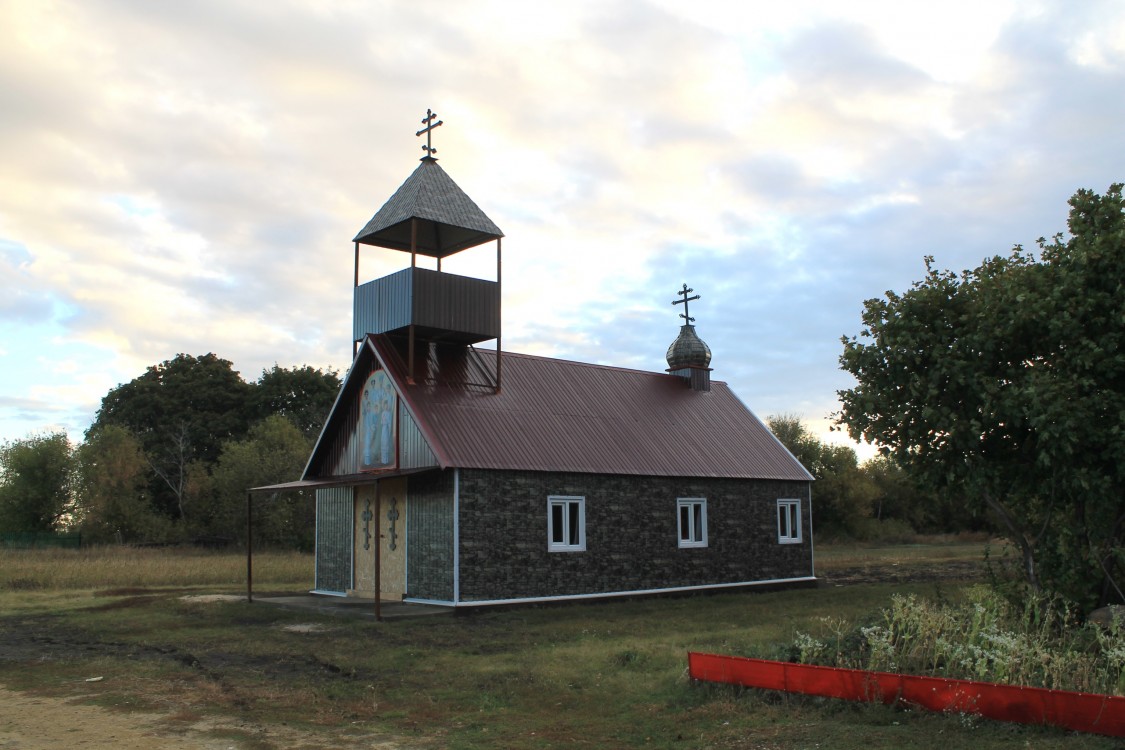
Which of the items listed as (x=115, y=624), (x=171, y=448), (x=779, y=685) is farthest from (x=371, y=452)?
(x=171, y=448)

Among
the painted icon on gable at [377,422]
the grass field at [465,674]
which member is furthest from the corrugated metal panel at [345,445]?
the grass field at [465,674]

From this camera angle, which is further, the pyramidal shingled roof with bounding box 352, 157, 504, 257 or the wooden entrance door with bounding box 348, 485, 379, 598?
the wooden entrance door with bounding box 348, 485, 379, 598

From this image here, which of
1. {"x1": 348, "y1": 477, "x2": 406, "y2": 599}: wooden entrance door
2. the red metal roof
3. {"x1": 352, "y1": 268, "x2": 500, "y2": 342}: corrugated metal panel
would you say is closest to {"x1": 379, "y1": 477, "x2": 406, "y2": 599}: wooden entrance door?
{"x1": 348, "y1": 477, "x2": 406, "y2": 599}: wooden entrance door

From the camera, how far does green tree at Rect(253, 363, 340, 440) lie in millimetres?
58062

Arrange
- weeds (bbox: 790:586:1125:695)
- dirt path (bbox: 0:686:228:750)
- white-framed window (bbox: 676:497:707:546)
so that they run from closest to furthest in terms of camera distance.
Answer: dirt path (bbox: 0:686:228:750), weeds (bbox: 790:586:1125:695), white-framed window (bbox: 676:497:707:546)

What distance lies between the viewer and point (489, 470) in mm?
19672

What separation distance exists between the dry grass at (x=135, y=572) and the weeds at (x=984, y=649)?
63.8ft

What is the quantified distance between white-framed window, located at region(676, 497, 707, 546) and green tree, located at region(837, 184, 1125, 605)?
1073 centimetres

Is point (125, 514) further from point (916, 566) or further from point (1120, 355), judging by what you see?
point (1120, 355)

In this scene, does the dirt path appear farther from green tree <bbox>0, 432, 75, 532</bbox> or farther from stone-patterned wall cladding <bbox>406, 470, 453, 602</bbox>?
green tree <bbox>0, 432, 75, 532</bbox>

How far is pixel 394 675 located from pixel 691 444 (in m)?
14.8

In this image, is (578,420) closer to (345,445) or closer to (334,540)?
(345,445)

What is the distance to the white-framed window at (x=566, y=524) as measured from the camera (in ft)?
67.7

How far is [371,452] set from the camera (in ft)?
71.3
